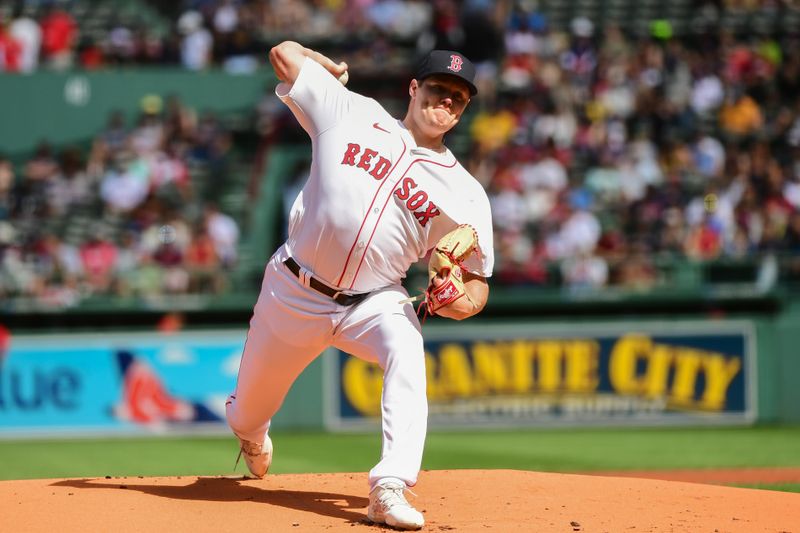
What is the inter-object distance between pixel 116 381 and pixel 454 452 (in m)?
4.76

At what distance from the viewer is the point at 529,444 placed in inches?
523

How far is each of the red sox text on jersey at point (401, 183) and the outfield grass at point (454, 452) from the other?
523cm

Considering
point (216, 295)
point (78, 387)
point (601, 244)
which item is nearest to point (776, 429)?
point (601, 244)

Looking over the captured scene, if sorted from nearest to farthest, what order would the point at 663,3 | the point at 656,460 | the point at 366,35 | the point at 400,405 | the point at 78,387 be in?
the point at 400,405
the point at 656,460
the point at 78,387
the point at 366,35
the point at 663,3

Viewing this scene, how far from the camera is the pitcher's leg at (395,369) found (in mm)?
5371

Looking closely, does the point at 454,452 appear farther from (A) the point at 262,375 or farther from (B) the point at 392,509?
(B) the point at 392,509

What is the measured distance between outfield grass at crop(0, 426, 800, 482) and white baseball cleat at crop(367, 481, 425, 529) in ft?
17.1

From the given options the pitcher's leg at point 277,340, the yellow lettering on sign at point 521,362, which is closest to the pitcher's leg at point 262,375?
the pitcher's leg at point 277,340

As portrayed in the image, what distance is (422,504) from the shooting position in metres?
5.90

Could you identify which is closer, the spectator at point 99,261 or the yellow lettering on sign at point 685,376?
the spectator at point 99,261

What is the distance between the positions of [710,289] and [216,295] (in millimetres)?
6166

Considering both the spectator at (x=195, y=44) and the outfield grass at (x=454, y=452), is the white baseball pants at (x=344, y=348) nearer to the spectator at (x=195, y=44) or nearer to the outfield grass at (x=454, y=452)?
the outfield grass at (x=454, y=452)

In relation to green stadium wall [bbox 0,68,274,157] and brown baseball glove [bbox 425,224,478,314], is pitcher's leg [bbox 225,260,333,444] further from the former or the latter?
green stadium wall [bbox 0,68,274,157]

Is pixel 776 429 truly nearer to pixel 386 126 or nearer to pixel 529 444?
pixel 529 444
